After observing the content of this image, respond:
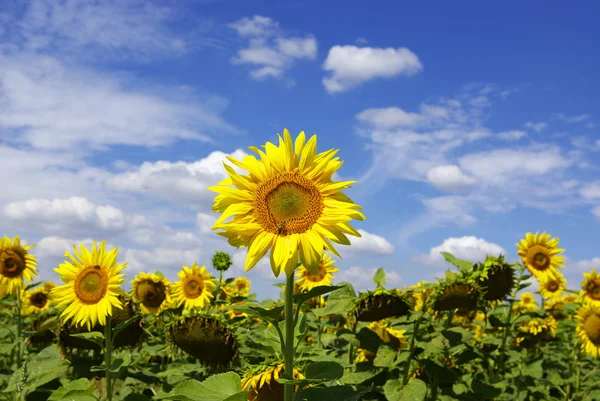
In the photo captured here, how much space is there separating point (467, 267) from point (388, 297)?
1.01 metres

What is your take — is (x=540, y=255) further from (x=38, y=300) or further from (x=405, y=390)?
(x=38, y=300)

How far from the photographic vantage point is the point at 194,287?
7332mm

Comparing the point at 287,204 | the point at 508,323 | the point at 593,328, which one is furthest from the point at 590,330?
the point at 287,204

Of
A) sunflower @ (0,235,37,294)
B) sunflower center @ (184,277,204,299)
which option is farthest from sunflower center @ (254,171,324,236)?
sunflower @ (0,235,37,294)

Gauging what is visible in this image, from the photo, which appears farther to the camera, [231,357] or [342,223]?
[231,357]

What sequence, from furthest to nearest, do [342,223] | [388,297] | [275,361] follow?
[388,297]
[275,361]
[342,223]

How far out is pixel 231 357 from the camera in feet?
16.1

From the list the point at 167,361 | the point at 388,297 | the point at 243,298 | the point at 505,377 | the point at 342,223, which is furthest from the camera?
the point at 505,377

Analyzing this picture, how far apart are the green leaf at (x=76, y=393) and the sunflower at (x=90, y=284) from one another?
0.48 metres

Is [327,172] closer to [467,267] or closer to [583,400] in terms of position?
[467,267]

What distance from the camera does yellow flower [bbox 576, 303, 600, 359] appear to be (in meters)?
8.09

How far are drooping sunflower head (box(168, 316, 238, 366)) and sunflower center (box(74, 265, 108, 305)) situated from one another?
2.14 feet

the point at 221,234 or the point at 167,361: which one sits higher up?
the point at 221,234

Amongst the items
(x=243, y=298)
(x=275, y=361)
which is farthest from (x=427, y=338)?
(x=275, y=361)
